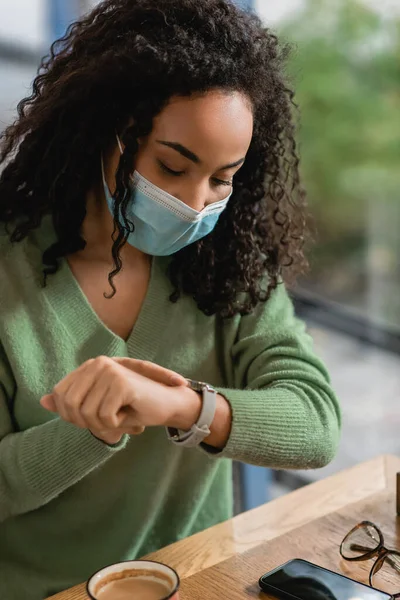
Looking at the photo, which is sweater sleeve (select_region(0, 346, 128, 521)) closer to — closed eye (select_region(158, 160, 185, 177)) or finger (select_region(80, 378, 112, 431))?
finger (select_region(80, 378, 112, 431))

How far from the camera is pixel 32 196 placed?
127cm

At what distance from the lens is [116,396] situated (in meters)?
0.95

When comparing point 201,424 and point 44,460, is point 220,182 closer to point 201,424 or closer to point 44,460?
point 201,424

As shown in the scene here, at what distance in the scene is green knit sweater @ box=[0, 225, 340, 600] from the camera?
1180 millimetres

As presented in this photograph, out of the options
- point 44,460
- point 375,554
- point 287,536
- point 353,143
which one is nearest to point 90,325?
point 44,460

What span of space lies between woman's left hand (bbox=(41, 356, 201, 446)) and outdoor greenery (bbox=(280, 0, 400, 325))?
55.0 inches

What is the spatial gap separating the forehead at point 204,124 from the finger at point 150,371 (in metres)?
0.29

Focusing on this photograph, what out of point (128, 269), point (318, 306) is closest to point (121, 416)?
point (128, 269)

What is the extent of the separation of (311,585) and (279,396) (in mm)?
312

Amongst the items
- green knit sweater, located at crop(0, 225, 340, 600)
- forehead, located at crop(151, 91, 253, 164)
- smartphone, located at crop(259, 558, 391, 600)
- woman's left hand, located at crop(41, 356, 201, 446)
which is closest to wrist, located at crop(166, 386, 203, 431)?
woman's left hand, located at crop(41, 356, 201, 446)

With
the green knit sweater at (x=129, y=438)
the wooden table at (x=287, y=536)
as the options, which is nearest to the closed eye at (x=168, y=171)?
the green knit sweater at (x=129, y=438)

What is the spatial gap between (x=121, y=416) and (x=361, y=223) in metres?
1.70

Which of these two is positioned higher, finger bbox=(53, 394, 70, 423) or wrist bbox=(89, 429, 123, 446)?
finger bbox=(53, 394, 70, 423)

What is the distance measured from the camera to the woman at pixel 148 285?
3.58 ft
